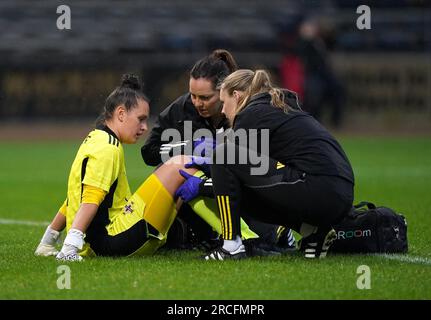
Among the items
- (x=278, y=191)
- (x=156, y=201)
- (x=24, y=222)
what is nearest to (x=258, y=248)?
(x=278, y=191)

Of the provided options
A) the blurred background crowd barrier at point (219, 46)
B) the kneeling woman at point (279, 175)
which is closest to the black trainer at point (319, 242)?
the kneeling woman at point (279, 175)

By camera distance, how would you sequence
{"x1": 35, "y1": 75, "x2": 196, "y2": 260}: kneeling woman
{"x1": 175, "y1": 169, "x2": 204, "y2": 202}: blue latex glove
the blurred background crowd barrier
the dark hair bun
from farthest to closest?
the blurred background crowd barrier → the dark hair bun → {"x1": 175, "y1": 169, "x2": 204, "y2": 202}: blue latex glove → {"x1": 35, "y1": 75, "x2": 196, "y2": 260}: kneeling woman

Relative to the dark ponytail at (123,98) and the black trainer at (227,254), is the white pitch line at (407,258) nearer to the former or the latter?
the black trainer at (227,254)

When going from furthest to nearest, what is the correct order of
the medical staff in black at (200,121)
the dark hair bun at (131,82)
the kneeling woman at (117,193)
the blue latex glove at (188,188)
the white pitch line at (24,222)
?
the white pitch line at (24,222)
the medical staff in black at (200,121)
the dark hair bun at (131,82)
the blue latex glove at (188,188)
the kneeling woman at (117,193)

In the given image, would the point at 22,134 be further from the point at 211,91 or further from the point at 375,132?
the point at 211,91

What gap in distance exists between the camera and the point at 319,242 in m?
5.79

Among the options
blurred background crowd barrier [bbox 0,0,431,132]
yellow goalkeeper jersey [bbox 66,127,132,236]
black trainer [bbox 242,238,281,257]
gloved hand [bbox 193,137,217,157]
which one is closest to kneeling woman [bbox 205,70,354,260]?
black trainer [bbox 242,238,281,257]

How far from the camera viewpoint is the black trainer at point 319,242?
5785 millimetres

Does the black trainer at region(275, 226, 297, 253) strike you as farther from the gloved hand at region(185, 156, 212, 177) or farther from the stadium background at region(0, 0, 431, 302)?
the stadium background at region(0, 0, 431, 302)

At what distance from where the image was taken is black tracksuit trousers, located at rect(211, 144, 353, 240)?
552cm

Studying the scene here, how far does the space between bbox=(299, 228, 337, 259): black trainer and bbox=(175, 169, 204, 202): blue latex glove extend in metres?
0.76

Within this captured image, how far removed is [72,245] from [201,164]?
0.96 meters

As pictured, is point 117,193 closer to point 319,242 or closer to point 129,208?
point 129,208

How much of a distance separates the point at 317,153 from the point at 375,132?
569 inches
